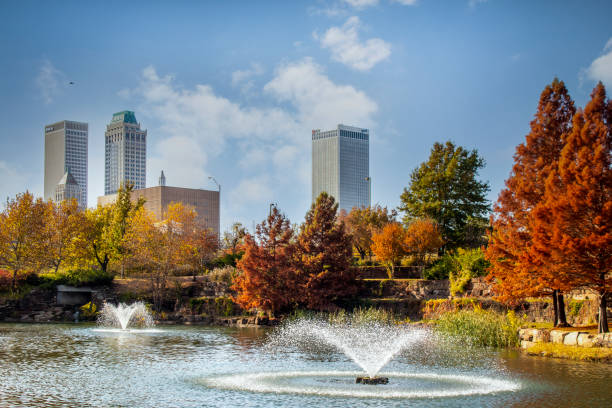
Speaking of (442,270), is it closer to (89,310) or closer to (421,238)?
(421,238)

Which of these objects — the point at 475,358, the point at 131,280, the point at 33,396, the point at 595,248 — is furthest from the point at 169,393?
the point at 131,280

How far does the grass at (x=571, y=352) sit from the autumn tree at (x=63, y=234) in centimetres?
4499

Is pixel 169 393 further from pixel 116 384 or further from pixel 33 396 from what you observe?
pixel 33 396

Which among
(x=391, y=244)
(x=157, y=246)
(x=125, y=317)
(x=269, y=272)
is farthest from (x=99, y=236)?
(x=391, y=244)

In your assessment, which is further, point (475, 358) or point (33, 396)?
point (475, 358)

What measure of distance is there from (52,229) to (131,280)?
9310 millimetres

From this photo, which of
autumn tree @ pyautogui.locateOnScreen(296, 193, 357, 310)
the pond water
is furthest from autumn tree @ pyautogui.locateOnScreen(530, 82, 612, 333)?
autumn tree @ pyautogui.locateOnScreen(296, 193, 357, 310)

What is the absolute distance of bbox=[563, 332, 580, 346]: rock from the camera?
26.7 metres

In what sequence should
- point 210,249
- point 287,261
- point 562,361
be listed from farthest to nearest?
point 210,249, point 287,261, point 562,361

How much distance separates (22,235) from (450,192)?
3845cm

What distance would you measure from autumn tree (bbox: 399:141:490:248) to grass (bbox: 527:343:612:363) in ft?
92.6

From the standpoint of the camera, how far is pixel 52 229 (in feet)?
192

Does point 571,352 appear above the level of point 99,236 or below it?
below

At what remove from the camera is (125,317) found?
148 feet
